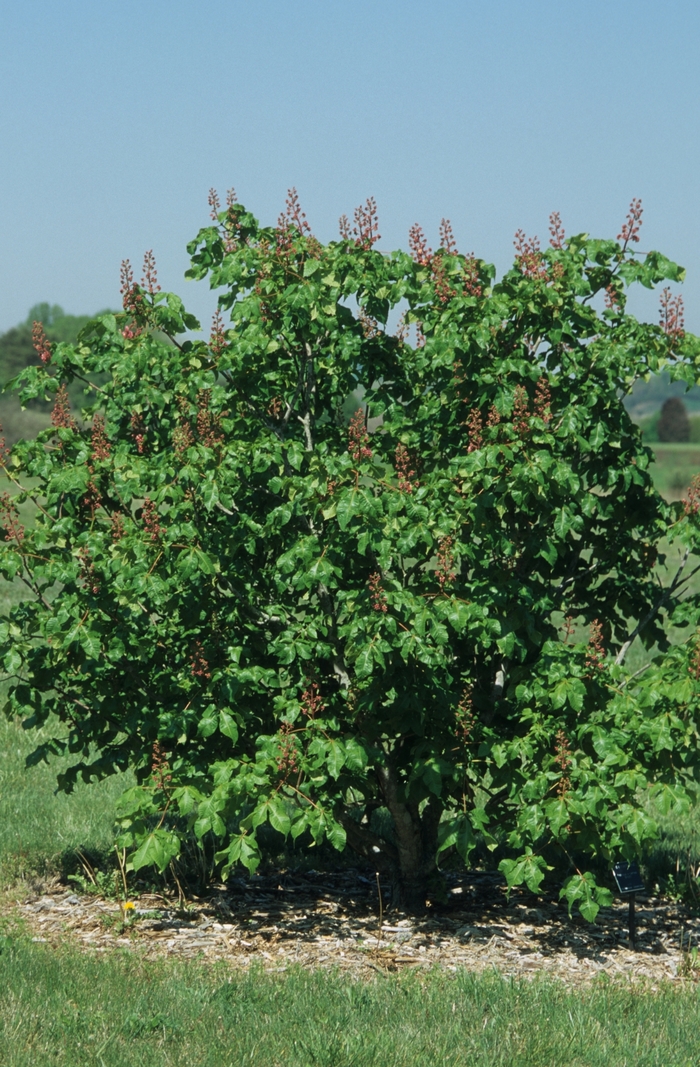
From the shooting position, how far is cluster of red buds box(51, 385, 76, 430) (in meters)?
6.23

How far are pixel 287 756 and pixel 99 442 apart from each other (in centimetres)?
183

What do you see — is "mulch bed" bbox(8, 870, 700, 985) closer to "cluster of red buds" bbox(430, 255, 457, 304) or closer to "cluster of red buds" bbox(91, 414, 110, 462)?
"cluster of red buds" bbox(91, 414, 110, 462)

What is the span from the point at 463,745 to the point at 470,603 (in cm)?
86

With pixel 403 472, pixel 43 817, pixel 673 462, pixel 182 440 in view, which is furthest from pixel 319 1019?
pixel 673 462

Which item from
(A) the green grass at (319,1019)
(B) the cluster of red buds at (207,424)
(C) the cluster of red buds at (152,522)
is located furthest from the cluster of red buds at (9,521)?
(A) the green grass at (319,1019)

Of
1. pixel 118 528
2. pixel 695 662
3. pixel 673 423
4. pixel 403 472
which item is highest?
pixel 673 423

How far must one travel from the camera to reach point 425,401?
263 inches

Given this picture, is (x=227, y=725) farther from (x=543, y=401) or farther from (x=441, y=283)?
(x=441, y=283)

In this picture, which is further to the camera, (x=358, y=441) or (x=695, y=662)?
(x=358, y=441)

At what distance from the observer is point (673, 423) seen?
10188 cm

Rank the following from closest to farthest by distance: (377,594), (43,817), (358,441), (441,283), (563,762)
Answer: (377,594) < (563,762) < (358,441) < (441,283) < (43,817)

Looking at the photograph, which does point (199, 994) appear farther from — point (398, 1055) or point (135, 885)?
point (135, 885)

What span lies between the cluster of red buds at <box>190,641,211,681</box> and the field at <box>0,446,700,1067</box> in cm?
139

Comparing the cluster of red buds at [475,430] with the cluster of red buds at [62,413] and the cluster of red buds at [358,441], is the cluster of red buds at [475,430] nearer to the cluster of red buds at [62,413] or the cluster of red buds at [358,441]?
the cluster of red buds at [358,441]
